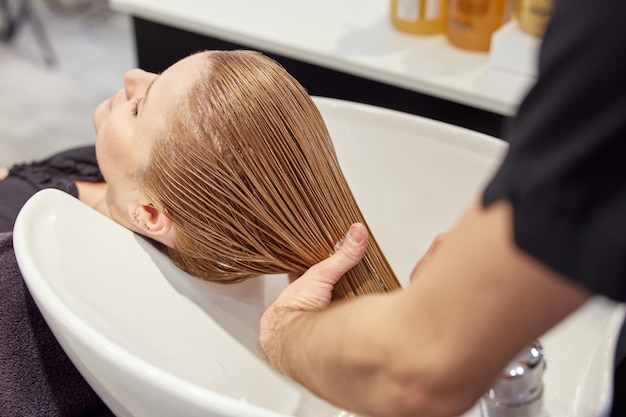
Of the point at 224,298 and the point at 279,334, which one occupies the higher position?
the point at 279,334

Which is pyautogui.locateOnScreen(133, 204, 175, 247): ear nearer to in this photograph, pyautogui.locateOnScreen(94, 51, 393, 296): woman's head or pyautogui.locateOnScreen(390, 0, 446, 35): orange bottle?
pyautogui.locateOnScreen(94, 51, 393, 296): woman's head

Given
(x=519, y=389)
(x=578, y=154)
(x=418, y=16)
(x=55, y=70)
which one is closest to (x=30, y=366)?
(x=519, y=389)

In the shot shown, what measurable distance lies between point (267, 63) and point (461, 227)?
19.7 inches

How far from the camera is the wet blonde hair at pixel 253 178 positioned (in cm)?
80

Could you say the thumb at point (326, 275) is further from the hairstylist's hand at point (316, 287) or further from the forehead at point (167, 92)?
the forehead at point (167, 92)

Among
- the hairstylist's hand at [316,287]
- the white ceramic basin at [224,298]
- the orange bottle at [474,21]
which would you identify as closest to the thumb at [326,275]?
the hairstylist's hand at [316,287]

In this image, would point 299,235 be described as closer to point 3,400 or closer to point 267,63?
point 267,63

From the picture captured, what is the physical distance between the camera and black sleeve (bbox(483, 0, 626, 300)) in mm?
362

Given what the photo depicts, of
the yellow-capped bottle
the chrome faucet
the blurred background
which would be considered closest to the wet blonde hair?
the chrome faucet

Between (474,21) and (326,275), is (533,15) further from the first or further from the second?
(326,275)

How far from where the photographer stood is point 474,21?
1251mm

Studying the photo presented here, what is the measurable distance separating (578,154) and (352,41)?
0.98 metres

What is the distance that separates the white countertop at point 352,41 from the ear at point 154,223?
506 millimetres

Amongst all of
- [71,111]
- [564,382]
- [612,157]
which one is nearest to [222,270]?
[564,382]
